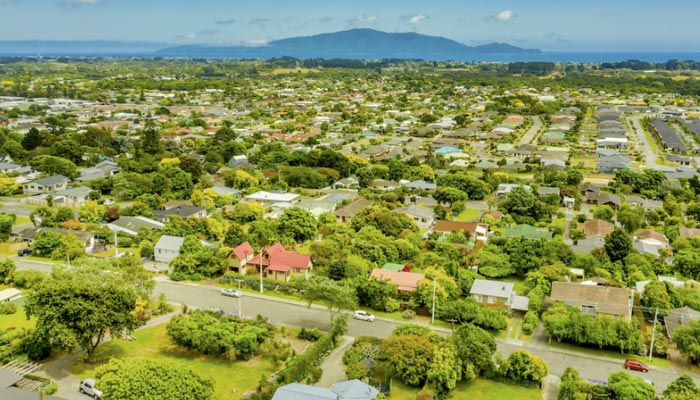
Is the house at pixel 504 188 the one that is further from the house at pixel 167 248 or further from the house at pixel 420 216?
the house at pixel 167 248


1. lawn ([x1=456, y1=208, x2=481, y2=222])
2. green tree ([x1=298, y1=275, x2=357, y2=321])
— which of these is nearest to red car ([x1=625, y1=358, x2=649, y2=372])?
green tree ([x1=298, y1=275, x2=357, y2=321])

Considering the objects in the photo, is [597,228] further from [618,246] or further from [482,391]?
[482,391]

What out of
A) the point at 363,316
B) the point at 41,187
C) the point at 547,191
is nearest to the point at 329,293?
the point at 363,316

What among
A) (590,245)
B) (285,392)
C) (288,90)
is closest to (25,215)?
(285,392)

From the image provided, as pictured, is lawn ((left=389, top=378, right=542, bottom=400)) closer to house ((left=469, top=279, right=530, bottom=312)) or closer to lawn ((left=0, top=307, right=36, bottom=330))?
house ((left=469, top=279, right=530, bottom=312))

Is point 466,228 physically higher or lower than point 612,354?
higher
